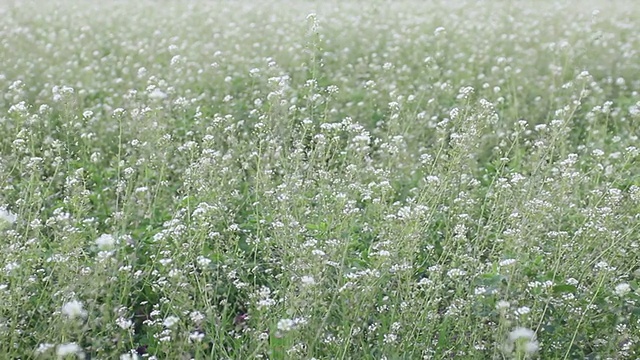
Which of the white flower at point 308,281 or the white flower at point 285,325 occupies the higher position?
the white flower at point 308,281

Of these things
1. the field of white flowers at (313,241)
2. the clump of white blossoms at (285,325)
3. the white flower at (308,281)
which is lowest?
the field of white flowers at (313,241)

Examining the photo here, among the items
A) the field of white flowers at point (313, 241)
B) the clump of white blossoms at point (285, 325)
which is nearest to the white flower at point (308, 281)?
the field of white flowers at point (313, 241)

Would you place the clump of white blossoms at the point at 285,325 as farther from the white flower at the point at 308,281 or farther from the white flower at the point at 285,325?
the white flower at the point at 308,281

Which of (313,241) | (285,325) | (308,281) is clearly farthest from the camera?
(313,241)

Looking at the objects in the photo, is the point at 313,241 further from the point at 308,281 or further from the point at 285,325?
the point at 285,325

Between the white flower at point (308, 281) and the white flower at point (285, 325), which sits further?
the white flower at point (308, 281)

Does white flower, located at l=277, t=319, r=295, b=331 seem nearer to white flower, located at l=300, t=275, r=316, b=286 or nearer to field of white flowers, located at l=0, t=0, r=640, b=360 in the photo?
field of white flowers, located at l=0, t=0, r=640, b=360

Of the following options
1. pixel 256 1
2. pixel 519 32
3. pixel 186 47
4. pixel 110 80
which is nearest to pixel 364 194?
pixel 110 80

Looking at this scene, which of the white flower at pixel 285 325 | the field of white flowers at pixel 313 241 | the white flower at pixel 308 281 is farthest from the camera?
the field of white flowers at pixel 313 241

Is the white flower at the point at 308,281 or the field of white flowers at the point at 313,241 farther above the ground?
the white flower at the point at 308,281

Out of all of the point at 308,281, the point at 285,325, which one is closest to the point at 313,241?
the point at 308,281

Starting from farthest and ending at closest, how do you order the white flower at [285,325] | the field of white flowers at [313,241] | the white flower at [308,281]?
the field of white flowers at [313,241]
the white flower at [308,281]
the white flower at [285,325]

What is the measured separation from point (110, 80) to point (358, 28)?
3.63 metres

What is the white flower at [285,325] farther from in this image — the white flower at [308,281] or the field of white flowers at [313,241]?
the white flower at [308,281]
